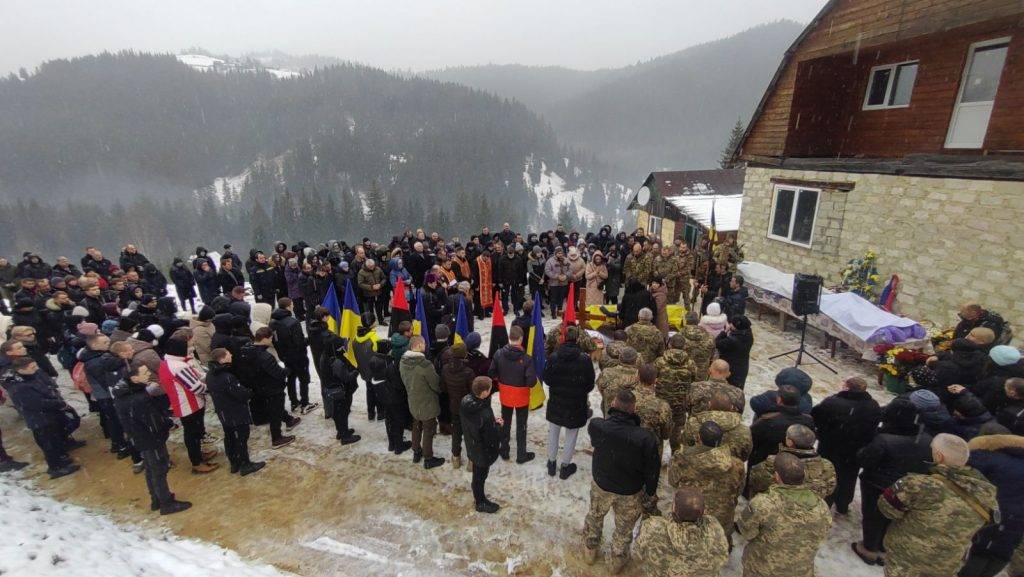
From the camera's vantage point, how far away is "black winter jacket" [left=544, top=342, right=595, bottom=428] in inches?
212

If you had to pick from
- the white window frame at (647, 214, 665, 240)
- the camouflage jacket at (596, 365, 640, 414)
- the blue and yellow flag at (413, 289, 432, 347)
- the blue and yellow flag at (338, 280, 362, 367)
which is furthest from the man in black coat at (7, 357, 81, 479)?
the white window frame at (647, 214, 665, 240)

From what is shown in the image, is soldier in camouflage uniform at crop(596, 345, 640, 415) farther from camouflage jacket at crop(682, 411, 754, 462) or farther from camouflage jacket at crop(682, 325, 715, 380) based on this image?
camouflage jacket at crop(682, 325, 715, 380)

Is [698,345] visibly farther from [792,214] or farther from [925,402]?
[792,214]

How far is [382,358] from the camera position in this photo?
6.02 m

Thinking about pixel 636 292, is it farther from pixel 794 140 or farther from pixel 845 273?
pixel 794 140

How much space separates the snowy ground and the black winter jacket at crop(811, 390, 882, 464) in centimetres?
92

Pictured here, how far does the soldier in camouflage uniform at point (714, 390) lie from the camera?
16.4 ft

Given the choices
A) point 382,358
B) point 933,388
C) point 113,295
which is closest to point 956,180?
point 933,388

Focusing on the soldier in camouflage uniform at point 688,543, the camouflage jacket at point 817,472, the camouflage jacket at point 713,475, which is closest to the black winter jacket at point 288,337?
the camouflage jacket at point 713,475

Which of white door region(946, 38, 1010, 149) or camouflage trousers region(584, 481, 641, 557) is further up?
white door region(946, 38, 1010, 149)

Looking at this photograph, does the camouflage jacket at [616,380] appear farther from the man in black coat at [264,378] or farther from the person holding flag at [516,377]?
the man in black coat at [264,378]

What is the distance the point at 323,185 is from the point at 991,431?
141755 millimetres

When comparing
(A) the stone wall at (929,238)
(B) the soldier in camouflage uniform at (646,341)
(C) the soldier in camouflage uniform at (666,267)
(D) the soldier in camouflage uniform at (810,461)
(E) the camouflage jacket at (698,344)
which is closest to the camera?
(D) the soldier in camouflage uniform at (810,461)

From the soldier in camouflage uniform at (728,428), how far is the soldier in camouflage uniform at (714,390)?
479 millimetres
